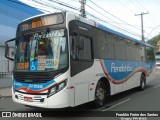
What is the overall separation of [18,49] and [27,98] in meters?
1.78

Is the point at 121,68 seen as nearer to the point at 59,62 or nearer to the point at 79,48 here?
the point at 79,48

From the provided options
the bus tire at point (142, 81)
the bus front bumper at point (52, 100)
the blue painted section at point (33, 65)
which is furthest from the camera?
the bus tire at point (142, 81)

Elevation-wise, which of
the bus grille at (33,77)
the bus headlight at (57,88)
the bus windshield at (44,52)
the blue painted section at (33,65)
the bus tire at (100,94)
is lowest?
the bus tire at (100,94)

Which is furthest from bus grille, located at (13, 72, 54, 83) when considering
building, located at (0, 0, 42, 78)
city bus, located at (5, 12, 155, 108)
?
building, located at (0, 0, 42, 78)

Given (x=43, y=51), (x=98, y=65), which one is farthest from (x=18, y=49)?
(x=98, y=65)

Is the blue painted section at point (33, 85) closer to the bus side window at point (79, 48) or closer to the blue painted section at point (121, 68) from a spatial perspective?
the bus side window at point (79, 48)

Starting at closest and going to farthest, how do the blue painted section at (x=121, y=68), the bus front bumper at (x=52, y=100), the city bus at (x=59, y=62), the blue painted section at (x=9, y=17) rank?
1. the bus front bumper at (x=52, y=100)
2. the city bus at (x=59, y=62)
3. the blue painted section at (x=121, y=68)
4. the blue painted section at (x=9, y=17)

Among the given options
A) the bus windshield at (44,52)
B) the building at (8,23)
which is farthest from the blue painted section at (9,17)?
the bus windshield at (44,52)

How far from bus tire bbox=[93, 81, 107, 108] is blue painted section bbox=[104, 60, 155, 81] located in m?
0.75

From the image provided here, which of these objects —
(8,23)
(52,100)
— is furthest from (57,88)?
(8,23)

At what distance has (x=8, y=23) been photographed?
930 inches

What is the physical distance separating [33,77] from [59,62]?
0.96m

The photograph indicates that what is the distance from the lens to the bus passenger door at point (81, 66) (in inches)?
323

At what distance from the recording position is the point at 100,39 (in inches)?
409
